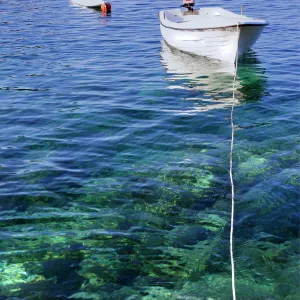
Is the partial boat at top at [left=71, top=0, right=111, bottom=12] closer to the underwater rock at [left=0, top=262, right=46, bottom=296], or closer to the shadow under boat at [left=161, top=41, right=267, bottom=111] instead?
the shadow under boat at [left=161, top=41, right=267, bottom=111]

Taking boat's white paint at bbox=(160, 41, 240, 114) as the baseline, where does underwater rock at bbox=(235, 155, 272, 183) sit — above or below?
below

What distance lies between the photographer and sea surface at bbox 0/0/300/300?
20.9ft

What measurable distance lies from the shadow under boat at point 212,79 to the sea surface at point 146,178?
3.4 inches

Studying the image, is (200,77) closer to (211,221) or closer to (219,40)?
(219,40)

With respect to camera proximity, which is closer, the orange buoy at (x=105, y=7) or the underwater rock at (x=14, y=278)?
the underwater rock at (x=14, y=278)

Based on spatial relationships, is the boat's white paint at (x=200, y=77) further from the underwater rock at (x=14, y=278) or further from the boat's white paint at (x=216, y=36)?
the underwater rock at (x=14, y=278)

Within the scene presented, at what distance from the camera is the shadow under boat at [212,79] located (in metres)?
14.2

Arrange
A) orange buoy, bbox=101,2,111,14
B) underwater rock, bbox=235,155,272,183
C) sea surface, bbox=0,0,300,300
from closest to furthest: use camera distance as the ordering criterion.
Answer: sea surface, bbox=0,0,300,300, underwater rock, bbox=235,155,272,183, orange buoy, bbox=101,2,111,14

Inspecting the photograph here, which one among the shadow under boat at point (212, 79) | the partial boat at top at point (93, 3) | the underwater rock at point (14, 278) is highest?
the partial boat at top at point (93, 3)

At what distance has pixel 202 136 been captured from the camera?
1136cm

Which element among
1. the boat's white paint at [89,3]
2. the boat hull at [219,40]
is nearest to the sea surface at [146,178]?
the boat hull at [219,40]

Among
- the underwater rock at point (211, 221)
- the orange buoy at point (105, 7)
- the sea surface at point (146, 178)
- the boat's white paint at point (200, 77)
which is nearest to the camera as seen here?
the sea surface at point (146, 178)

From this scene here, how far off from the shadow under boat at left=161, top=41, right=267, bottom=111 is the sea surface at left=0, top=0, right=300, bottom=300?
9 cm

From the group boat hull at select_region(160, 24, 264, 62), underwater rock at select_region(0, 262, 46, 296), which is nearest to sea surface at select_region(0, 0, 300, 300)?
underwater rock at select_region(0, 262, 46, 296)
